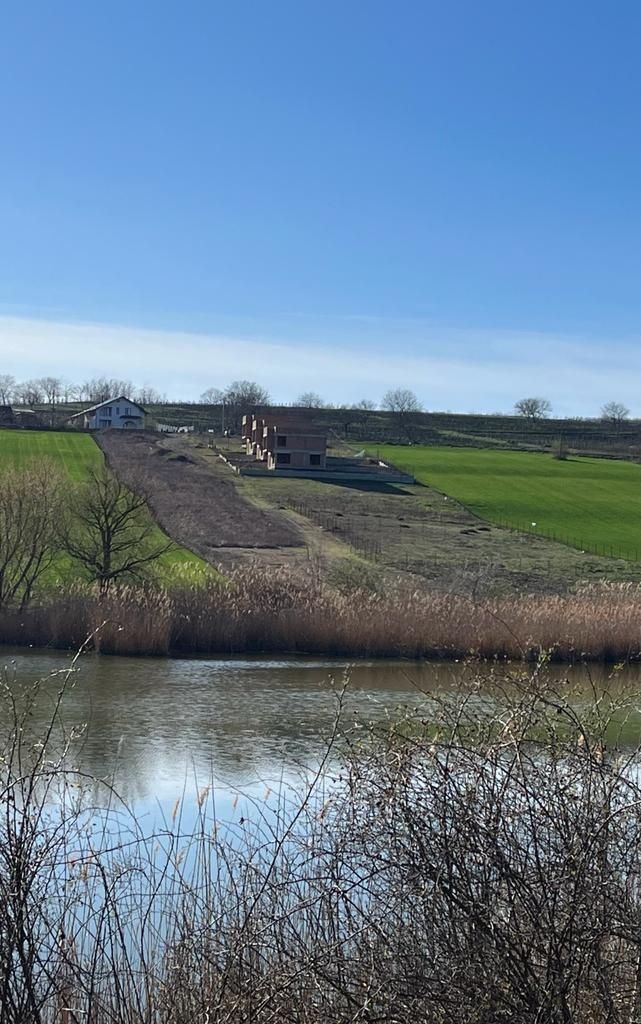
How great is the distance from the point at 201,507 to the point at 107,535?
16188 mm

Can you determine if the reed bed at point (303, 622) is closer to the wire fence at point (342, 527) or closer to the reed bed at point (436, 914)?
the wire fence at point (342, 527)

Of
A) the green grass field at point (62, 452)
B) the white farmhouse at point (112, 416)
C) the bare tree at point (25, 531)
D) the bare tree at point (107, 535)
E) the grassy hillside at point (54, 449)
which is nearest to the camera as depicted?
the bare tree at point (25, 531)

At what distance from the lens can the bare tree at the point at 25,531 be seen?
89.9ft

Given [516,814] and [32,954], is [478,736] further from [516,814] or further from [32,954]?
[32,954]

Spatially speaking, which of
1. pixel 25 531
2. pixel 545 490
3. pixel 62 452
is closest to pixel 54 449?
pixel 62 452

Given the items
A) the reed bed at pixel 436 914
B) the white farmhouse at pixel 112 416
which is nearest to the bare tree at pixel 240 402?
the white farmhouse at pixel 112 416

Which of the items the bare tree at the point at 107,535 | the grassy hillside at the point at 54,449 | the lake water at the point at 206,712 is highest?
the grassy hillside at the point at 54,449

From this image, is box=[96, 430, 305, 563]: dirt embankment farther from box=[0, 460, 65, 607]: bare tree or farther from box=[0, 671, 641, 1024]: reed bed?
box=[0, 671, 641, 1024]: reed bed

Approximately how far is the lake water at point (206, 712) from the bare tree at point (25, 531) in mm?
2831

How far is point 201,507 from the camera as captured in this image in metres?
45.2

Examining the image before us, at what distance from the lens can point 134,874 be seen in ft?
25.7

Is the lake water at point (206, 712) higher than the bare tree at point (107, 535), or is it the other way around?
the bare tree at point (107, 535)

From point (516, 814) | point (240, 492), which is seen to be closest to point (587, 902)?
point (516, 814)

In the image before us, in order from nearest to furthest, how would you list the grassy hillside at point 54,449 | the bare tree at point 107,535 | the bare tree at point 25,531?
the bare tree at point 25,531, the bare tree at point 107,535, the grassy hillside at point 54,449
